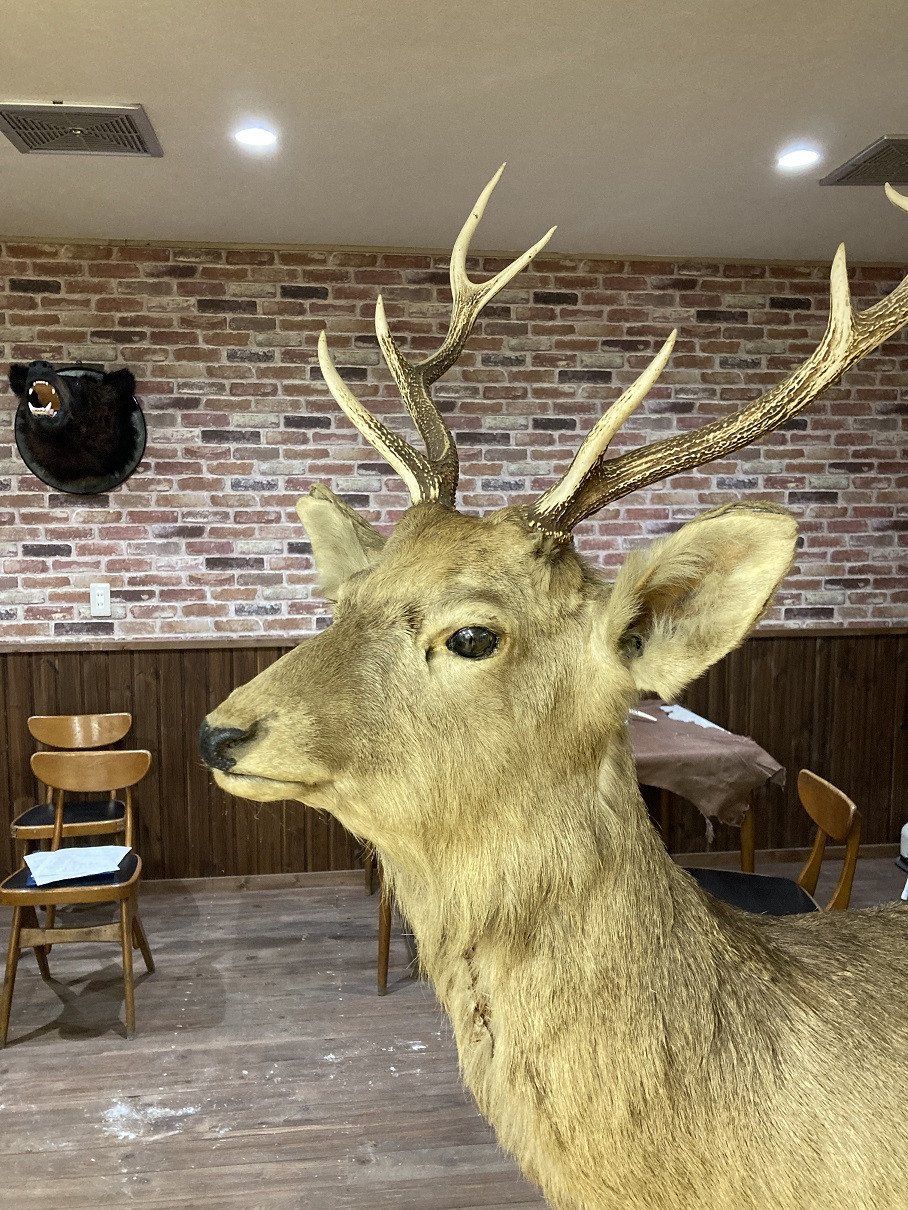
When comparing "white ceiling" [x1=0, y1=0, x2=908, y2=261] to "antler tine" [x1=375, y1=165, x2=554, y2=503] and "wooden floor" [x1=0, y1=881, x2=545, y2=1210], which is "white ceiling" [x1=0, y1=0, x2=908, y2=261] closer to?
"antler tine" [x1=375, y1=165, x2=554, y2=503]

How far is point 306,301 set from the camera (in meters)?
4.03

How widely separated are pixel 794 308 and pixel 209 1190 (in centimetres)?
420

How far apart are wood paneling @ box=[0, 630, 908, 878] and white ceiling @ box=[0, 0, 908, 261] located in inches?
74.5

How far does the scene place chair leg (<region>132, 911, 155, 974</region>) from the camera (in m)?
3.21

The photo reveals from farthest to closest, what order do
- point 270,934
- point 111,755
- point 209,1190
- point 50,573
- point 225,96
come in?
point 50,573 < point 270,934 < point 111,755 < point 225,96 < point 209,1190

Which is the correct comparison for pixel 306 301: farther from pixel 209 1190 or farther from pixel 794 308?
pixel 209 1190

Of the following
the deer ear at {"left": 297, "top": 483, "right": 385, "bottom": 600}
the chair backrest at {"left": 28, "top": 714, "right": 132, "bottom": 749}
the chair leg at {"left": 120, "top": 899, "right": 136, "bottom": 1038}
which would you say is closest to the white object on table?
the chair leg at {"left": 120, "top": 899, "right": 136, "bottom": 1038}

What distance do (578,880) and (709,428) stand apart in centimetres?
48

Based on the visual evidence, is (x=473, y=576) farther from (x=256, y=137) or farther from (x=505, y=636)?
(x=256, y=137)

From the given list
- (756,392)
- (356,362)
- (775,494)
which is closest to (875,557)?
(775,494)

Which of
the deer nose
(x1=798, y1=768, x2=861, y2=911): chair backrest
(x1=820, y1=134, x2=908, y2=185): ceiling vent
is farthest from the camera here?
(x1=820, y1=134, x2=908, y2=185): ceiling vent

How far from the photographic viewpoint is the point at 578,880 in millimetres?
859

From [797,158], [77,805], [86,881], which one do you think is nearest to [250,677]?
[77,805]

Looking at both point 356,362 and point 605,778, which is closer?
point 605,778
